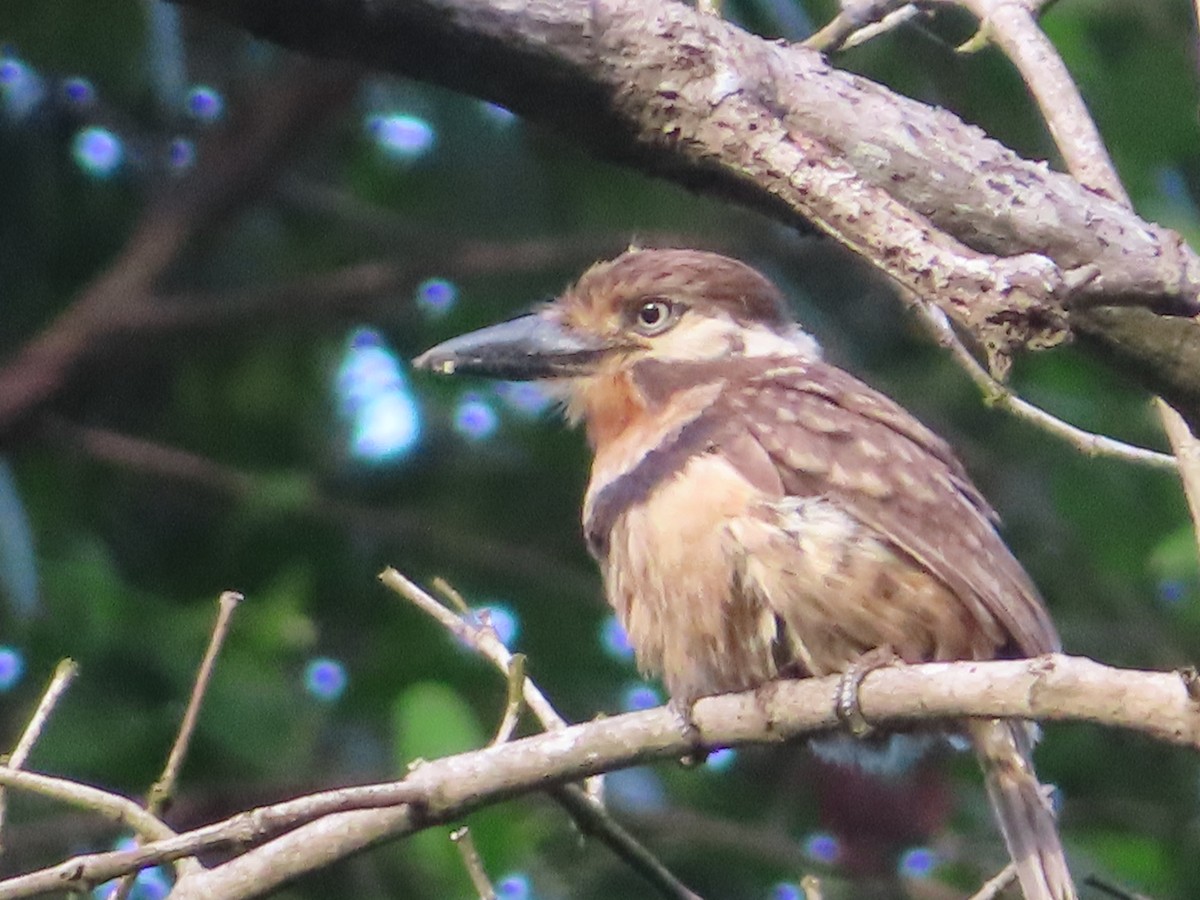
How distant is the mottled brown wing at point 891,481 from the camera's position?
2846 millimetres

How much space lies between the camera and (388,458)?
18.5ft

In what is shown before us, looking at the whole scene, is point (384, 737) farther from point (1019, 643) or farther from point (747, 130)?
point (747, 130)

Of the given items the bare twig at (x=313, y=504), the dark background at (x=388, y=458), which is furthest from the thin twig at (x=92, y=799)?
the bare twig at (x=313, y=504)

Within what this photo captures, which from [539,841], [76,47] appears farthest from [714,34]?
[76,47]

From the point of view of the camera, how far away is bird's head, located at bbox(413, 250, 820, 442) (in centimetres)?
326

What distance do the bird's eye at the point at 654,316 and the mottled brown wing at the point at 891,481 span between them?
241 mm

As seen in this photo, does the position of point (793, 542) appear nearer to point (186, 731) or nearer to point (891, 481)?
point (891, 481)

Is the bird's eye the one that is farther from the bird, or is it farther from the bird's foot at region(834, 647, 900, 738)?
the bird's foot at region(834, 647, 900, 738)

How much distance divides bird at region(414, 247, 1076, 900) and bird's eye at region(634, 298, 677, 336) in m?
0.07

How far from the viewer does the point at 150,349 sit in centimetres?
485

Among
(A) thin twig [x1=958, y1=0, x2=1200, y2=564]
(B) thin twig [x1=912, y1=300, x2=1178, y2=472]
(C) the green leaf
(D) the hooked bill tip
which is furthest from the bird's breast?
(C) the green leaf

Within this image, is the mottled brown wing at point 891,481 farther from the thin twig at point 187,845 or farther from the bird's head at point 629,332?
the thin twig at point 187,845

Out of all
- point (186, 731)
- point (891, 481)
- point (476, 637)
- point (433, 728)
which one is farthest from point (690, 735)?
point (433, 728)

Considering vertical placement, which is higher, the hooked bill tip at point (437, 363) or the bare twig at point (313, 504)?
the bare twig at point (313, 504)
